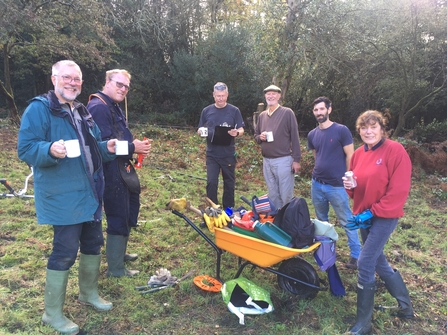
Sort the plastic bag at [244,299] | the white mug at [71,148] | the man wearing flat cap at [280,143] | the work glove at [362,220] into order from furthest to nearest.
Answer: the man wearing flat cap at [280,143], the plastic bag at [244,299], the work glove at [362,220], the white mug at [71,148]

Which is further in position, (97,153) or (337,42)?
(337,42)

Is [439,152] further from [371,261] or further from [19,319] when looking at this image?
[19,319]

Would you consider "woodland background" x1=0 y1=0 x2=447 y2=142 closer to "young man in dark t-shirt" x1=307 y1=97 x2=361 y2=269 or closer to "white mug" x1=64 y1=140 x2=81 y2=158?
"young man in dark t-shirt" x1=307 y1=97 x2=361 y2=269

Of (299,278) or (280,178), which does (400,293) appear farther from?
(280,178)

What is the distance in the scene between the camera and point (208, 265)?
3.86 m

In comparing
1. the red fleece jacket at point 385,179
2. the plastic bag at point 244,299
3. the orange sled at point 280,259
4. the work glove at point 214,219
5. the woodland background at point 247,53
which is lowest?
the plastic bag at point 244,299

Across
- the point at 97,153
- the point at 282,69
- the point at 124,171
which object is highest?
the point at 282,69

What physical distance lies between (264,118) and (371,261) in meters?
2.35

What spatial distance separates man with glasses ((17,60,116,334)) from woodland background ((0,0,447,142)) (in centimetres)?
801

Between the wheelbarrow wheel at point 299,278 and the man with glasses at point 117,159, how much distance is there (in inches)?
62.7

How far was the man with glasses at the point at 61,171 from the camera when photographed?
2.32m

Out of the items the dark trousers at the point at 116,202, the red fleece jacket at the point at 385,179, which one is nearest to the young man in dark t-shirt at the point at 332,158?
the red fleece jacket at the point at 385,179

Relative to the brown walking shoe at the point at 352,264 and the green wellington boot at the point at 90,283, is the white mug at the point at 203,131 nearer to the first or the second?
the green wellington boot at the point at 90,283

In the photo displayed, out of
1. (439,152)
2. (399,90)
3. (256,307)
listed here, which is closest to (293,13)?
(439,152)
